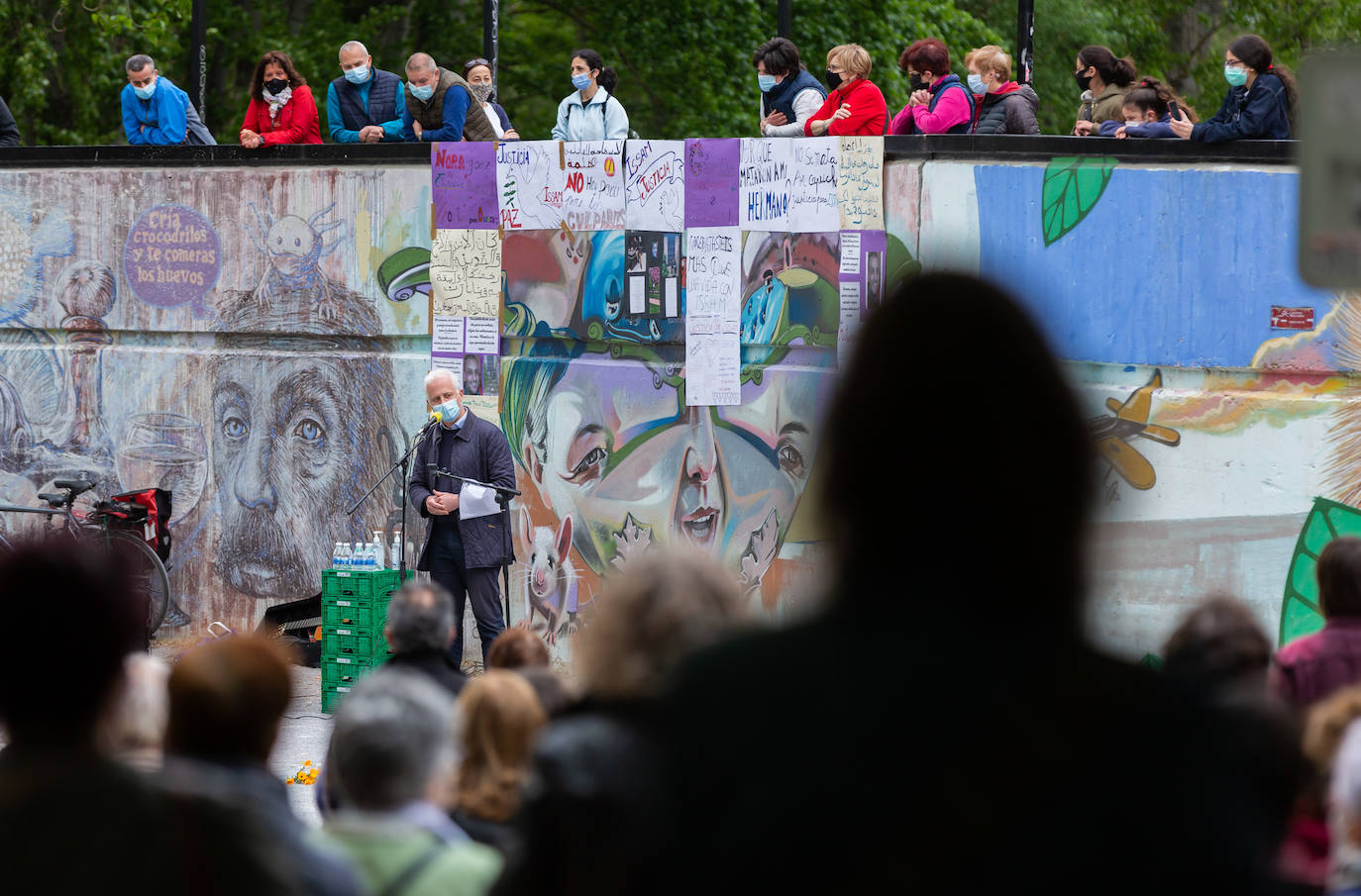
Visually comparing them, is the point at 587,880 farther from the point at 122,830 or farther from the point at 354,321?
the point at 354,321

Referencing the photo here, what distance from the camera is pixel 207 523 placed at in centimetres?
1375

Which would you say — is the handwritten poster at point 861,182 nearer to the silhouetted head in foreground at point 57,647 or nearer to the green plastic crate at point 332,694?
the green plastic crate at point 332,694

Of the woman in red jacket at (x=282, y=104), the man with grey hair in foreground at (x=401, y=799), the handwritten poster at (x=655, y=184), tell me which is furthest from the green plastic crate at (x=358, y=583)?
the man with grey hair in foreground at (x=401, y=799)

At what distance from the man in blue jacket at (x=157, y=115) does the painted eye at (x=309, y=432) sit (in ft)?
7.70

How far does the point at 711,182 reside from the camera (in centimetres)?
1169

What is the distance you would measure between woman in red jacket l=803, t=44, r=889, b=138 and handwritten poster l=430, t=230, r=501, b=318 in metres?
2.48

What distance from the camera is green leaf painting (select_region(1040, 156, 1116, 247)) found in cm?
1059

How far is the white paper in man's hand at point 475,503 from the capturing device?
34.7 feet

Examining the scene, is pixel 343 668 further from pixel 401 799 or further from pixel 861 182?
pixel 401 799

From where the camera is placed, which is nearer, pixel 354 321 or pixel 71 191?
pixel 354 321

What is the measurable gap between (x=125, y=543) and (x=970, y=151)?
645 cm

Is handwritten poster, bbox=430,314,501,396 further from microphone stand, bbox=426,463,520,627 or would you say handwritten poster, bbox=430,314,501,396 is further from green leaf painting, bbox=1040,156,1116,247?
green leaf painting, bbox=1040,156,1116,247

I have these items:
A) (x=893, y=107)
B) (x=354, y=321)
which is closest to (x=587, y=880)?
(x=354, y=321)

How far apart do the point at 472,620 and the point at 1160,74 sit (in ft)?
70.6
